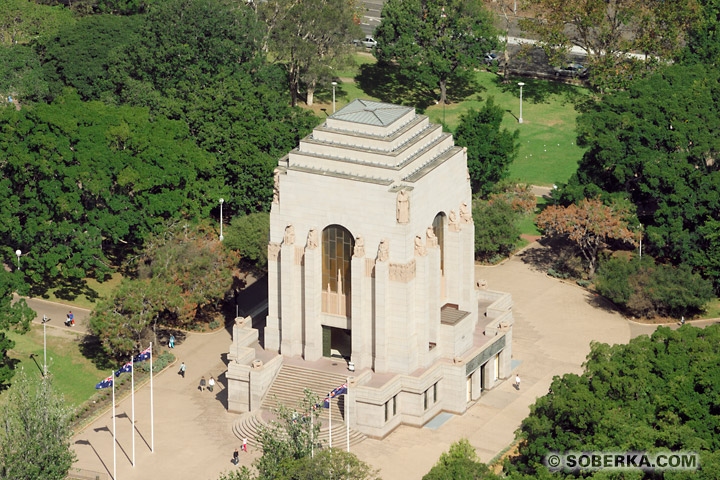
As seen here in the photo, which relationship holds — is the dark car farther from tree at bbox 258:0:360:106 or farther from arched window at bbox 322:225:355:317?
arched window at bbox 322:225:355:317

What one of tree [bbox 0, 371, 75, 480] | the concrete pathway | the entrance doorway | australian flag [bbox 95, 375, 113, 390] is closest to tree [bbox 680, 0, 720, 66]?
the entrance doorway

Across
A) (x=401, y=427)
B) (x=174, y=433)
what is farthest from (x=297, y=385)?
(x=174, y=433)

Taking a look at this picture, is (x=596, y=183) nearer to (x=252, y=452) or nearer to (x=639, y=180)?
(x=639, y=180)

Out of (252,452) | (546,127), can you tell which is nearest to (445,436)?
(252,452)

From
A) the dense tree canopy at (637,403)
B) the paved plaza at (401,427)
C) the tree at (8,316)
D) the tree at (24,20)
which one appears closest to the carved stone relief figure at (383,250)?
the paved plaza at (401,427)

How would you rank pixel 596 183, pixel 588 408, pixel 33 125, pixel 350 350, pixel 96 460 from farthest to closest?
pixel 596 183 → pixel 33 125 → pixel 350 350 → pixel 96 460 → pixel 588 408

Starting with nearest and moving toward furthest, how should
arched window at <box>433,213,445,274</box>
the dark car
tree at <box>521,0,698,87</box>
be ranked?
arched window at <box>433,213,445,274</box>
tree at <box>521,0,698,87</box>
the dark car

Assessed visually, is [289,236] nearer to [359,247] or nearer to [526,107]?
[359,247]
